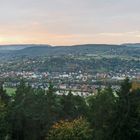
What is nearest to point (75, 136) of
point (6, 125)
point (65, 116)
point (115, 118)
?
point (115, 118)

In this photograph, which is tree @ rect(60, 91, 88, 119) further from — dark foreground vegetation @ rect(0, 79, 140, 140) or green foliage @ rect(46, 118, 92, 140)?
green foliage @ rect(46, 118, 92, 140)

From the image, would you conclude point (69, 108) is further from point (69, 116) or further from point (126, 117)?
point (126, 117)

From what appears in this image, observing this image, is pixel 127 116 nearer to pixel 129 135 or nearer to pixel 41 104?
pixel 129 135

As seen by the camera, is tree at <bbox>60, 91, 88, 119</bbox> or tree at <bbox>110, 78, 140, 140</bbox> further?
tree at <bbox>60, 91, 88, 119</bbox>

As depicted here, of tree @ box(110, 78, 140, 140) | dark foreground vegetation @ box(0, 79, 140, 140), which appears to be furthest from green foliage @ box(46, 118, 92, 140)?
tree @ box(110, 78, 140, 140)

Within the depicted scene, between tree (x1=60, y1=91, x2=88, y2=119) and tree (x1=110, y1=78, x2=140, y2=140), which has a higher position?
tree (x1=110, y1=78, x2=140, y2=140)

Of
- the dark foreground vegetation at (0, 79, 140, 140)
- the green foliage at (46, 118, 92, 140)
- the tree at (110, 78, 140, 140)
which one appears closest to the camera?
the tree at (110, 78, 140, 140)

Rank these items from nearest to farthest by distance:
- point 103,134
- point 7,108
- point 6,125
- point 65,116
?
point 103,134 → point 6,125 → point 7,108 → point 65,116

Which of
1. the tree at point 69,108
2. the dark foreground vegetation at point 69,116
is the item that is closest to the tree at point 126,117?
the dark foreground vegetation at point 69,116
